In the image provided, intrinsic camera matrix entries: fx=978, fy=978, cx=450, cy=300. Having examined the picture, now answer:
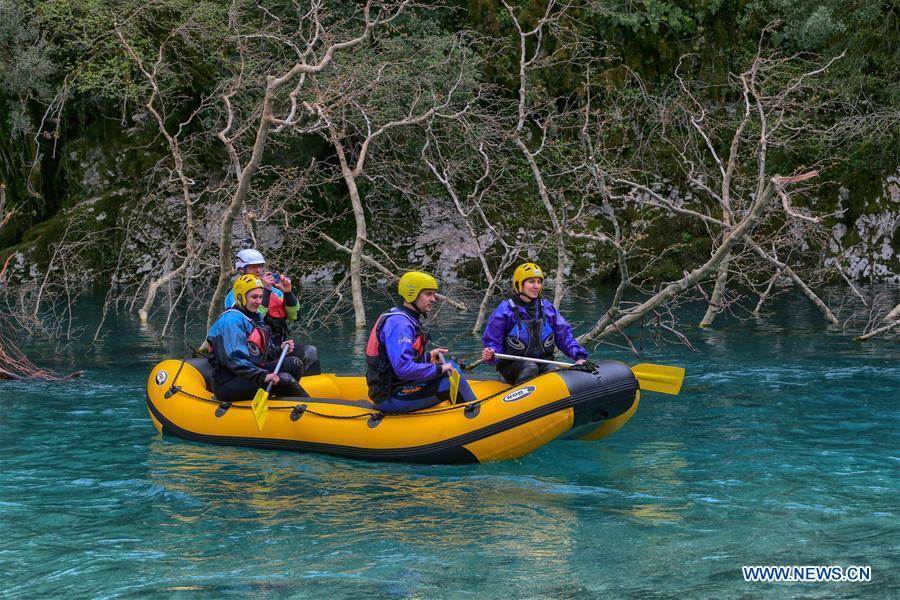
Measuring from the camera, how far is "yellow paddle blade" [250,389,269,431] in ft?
25.7

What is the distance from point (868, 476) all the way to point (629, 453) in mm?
1774

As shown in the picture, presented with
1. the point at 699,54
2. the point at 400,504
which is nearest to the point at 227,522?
the point at 400,504

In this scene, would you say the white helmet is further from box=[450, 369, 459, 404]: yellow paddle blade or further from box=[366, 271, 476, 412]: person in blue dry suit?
box=[450, 369, 459, 404]: yellow paddle blade

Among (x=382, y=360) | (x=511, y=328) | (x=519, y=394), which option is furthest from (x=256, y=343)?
(x=519, y=394)

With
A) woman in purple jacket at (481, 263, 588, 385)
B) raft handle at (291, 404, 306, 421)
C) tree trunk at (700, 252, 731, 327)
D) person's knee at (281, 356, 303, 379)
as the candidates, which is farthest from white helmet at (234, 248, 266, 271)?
tree trunk at (700, 252, 731, 327)

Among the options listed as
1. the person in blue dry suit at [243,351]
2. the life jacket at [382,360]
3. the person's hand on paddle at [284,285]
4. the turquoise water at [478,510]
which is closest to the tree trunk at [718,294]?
the turquoise water at [478,510]

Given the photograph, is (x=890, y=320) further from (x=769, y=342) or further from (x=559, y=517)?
(x=559, y=517)

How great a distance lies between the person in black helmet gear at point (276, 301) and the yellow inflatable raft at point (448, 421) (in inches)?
47.5

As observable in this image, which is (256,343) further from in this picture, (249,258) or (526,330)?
(526,330)

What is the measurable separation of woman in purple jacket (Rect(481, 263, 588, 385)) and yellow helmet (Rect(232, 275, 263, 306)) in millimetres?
1981

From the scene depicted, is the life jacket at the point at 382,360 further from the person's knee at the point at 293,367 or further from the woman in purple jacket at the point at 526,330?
the person's knee at the point at 293,367

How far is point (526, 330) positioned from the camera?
27.1ft

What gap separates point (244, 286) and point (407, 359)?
168 cm

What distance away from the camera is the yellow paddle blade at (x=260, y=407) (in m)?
7.84
